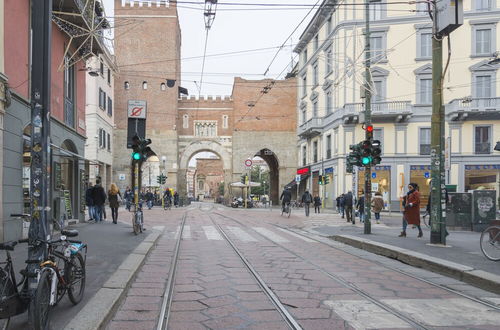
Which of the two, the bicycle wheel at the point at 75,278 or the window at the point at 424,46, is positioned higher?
the window at the point at 424,46

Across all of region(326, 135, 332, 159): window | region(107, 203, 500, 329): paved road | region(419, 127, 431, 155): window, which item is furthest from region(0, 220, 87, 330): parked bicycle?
region(326, 135, 332, 159): window

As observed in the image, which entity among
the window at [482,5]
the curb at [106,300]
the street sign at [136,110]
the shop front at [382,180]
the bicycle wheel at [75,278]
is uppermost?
the window at [482,5]

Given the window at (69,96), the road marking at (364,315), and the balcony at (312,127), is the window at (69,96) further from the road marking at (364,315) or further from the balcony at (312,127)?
the balcony at (312,127)

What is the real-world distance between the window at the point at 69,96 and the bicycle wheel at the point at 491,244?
12333 millimetres

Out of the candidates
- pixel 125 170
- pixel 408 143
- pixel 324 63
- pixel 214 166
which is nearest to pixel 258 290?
pixel 408 143

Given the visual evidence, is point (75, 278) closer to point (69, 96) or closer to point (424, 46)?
point (69, 96)

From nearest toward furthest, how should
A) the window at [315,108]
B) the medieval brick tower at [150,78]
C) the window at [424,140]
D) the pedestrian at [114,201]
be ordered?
the pedestrian at [114,201] → the window at [424,140] → the window at [315,108] → the medieval brick tower at [150,78]

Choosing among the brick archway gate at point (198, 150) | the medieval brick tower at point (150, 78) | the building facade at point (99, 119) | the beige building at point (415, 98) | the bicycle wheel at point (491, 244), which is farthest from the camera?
the brick archway gate at point (198, 150)

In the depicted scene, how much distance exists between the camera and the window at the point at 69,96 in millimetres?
14909

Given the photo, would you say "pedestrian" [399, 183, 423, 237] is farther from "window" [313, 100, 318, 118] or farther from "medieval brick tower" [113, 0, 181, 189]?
"medieval brick tower" [113, 0, 181, 189]

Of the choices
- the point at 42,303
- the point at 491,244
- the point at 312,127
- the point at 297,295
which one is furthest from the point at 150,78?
the point at 42,303

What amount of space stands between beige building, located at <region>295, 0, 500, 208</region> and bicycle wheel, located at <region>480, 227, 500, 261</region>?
72.4 feet

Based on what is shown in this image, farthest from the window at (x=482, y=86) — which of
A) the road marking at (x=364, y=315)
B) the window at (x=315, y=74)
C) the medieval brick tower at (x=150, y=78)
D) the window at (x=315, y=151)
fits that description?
the road marking at (x=364, y=315)

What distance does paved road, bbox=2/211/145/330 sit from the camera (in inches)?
180
